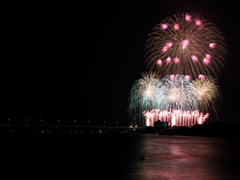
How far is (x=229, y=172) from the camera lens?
19875mm

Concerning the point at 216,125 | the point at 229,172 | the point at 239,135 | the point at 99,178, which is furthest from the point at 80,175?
the point at 216,125

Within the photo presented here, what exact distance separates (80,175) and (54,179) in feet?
6.06

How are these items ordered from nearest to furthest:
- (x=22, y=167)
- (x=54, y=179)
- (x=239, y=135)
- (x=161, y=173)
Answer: (x=54, y=179)
(x=161, y=173)
(x=22, y=167)
(x=239, y=135)

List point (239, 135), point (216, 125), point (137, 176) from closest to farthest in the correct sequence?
point (137, 176), point (239, 135), point (216, 125)

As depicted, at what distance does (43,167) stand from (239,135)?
9173 centimetres

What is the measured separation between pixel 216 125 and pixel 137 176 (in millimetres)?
101554

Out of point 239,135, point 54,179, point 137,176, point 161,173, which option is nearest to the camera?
point 54,179

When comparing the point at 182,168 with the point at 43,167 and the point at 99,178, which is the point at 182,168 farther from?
the point at 43,167

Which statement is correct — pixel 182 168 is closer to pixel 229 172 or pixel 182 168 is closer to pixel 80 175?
pixel 229 172

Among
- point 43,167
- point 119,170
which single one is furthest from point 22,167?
point 119,170

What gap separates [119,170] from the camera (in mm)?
20203

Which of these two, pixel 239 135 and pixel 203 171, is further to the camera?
pixel 239 135

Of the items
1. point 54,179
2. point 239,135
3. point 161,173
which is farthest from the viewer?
point 239,135

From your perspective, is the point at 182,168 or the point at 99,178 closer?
the point at 99,178
